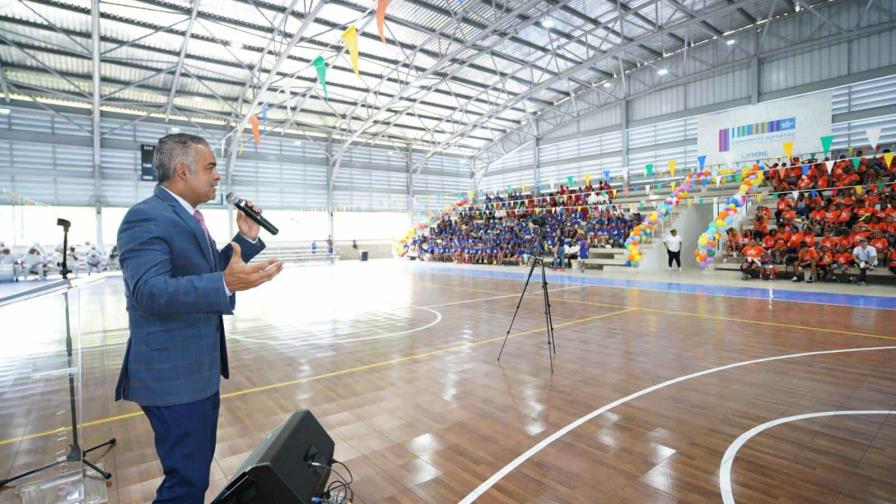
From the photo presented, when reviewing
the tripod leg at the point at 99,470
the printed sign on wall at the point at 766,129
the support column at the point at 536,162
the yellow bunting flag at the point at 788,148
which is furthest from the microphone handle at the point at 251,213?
the support column at the point at 536,162

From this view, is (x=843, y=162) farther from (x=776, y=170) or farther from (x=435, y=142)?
(x=435, y=142)

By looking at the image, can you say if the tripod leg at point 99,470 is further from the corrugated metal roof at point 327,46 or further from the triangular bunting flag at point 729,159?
the triangular bunting flag at point 729,159

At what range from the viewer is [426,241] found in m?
26.2

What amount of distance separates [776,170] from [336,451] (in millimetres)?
15500

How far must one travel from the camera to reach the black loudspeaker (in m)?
1.66

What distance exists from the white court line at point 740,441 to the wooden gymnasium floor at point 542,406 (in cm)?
2

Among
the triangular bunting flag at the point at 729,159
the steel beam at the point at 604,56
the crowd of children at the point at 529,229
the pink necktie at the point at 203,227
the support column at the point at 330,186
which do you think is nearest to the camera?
the pink necktie at the point at 203,227

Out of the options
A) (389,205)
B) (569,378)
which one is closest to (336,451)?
(569,378)

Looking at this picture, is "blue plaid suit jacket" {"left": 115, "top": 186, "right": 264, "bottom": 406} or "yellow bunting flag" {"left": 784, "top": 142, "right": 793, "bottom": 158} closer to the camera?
"blue plaid suit jacket" {"left": 115, "top": 186, "right": 264, "bottom": 406}

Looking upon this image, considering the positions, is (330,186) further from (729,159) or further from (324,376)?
(324,376)

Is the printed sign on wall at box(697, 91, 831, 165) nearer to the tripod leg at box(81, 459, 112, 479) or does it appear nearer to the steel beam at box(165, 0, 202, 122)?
the steel beam at box(165, 0, 202, 122)

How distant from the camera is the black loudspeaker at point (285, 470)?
1.66m

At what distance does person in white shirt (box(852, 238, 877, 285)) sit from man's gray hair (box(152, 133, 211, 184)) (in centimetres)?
1353

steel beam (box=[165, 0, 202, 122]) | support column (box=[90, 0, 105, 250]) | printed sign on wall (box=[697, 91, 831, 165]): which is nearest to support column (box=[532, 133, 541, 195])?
printed sign on wall (box=[697, 91, 831, 165])
